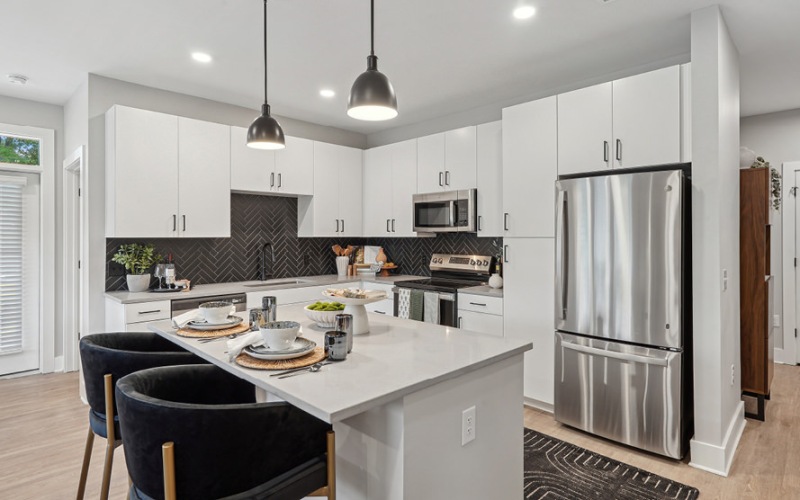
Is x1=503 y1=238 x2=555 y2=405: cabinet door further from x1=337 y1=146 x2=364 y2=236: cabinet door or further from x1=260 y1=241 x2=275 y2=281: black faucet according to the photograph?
x1=260 y1=241 x2=275 y2=281: black faucet

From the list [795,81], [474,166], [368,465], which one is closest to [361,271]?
[474,166]

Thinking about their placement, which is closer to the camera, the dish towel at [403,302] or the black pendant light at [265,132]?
the black pendant light at [265,132]

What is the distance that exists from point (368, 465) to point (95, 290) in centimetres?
322

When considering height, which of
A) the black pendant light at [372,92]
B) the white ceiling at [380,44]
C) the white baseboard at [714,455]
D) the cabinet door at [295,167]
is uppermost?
the white ceiling at [380,44]

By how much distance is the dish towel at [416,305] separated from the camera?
4.11m

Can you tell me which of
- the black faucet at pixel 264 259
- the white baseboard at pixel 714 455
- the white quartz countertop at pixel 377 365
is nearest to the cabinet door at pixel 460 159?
the black faucet at pixel 264 259

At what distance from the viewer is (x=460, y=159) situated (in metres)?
4.28

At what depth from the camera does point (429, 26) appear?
2809 mm

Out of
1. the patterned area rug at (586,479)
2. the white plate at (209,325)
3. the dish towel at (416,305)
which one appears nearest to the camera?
the white plate at (209,325)

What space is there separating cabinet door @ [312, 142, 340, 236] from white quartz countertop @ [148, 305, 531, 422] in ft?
8.83

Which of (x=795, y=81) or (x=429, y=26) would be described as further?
(x=795, y=81)

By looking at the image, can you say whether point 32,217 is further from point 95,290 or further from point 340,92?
point 340,92

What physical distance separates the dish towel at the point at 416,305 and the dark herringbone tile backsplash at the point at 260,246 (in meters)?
0.83

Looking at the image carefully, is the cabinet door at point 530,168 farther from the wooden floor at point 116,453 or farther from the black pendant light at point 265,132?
the black pendant light at point 265,132
